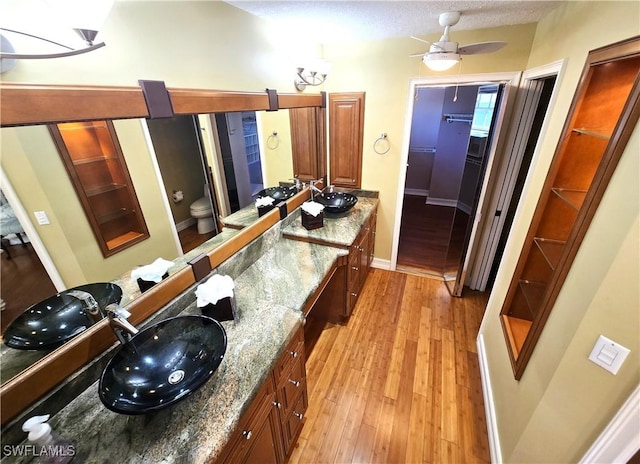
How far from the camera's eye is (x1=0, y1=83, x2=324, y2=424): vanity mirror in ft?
2.71

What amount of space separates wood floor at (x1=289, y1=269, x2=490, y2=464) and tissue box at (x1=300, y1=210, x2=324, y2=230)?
0.98 meters

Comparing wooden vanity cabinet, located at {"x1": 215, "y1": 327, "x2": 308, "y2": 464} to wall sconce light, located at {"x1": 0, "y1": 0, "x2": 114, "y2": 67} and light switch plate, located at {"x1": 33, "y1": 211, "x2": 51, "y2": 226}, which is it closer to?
light switch plate, located at {"x1": 33, "y1": 211, "x2": 51, "y2": 226}

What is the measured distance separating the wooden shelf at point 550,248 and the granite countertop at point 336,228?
Answer: 1.24 metres

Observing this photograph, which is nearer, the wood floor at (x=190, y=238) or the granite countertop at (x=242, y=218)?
the wood floor at (x=190, y=238)

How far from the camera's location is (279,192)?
7.93 ft

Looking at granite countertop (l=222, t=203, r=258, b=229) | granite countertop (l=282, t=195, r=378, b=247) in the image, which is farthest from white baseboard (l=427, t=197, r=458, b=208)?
granite countertop (l=222, t=203, r=258, b=229)

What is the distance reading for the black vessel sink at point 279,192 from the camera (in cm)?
223

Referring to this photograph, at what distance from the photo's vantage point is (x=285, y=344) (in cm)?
127

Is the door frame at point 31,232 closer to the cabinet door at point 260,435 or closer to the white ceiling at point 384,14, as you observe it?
the cabinet door at point 260,435

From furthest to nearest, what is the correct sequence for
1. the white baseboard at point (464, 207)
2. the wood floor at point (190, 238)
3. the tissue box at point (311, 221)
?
the white baseboard at point (464, 207), the tissue box at point (311, 221), the wood floor at point (190, 238)

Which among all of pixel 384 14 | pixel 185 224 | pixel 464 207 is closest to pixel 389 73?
pixel 384 14

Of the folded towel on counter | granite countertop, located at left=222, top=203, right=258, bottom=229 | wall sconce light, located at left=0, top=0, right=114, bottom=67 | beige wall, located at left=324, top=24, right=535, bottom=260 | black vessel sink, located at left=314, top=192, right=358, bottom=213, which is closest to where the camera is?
wall sconce light, located at left=0, top=0, right=114, bottom=67

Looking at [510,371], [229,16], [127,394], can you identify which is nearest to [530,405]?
[510,371]

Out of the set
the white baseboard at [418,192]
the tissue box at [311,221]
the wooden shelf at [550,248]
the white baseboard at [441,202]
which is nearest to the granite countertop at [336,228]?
the tissue box at [311,221]
